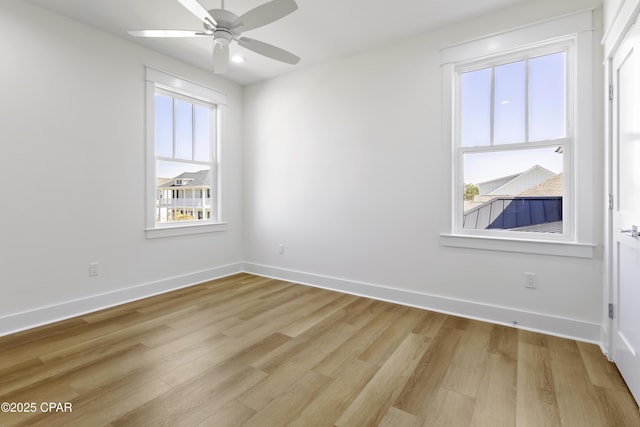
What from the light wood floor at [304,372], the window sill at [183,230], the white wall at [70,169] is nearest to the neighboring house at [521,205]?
the light wood floor at [304,372]

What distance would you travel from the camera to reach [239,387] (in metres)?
1.80

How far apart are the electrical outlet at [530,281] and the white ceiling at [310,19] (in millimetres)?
2336

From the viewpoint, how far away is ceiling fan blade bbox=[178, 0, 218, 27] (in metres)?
1.76

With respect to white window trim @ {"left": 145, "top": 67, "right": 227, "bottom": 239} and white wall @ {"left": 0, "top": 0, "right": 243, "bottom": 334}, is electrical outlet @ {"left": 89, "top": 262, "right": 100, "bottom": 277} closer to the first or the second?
white wall @ {"left": 0, "top": 0, "right": 243, "bottom": 334}

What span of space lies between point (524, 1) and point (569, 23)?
1.35 feet

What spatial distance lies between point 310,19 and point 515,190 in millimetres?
2461

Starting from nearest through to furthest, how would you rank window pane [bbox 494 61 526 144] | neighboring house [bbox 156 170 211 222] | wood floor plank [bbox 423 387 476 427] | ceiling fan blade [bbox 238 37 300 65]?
wood floor plank [bbox 423 387 476 427] → ceiling fan blade [bbox 238 37 300 65] → window pane [bbox 494 61 526 144] → neighboring house [bbox 156 170 211 222]

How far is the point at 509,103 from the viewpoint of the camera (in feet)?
9.05

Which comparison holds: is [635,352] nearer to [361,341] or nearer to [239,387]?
[361,341]

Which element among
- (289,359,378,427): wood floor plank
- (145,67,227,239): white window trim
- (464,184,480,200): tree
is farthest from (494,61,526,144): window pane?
(145,67,227,239): white window trim

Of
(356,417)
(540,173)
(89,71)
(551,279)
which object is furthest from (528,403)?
(89,71)

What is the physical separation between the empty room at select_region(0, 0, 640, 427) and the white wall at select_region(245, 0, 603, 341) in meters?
0.02

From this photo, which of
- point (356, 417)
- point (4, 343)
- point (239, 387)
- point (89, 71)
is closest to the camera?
point (356, 417)

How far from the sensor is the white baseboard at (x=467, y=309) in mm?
2428
